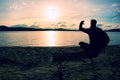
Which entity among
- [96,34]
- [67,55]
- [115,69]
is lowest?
[115,69]

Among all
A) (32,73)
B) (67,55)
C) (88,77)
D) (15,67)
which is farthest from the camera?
(15,67)

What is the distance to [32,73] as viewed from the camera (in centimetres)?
1128

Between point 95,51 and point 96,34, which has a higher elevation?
point 96,34

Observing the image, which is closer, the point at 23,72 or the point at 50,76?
the point at 50,76

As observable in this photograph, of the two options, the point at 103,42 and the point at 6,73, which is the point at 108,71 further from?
the point at 6,73

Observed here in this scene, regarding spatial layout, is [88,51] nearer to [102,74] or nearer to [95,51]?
[95,51]

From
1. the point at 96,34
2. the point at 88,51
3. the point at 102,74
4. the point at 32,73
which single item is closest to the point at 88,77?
the point at 102,74

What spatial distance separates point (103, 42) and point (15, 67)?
634 cm

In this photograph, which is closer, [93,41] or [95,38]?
[95,38]

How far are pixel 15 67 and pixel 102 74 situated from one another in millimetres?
5502

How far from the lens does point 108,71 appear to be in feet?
37.6

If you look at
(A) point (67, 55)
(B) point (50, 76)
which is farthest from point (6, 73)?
(A) point (67, 55)

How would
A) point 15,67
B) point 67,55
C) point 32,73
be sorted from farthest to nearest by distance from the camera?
point 15,67 → point 32,73 → point 67,55

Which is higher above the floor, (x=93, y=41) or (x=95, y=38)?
(x=95, y=38)
